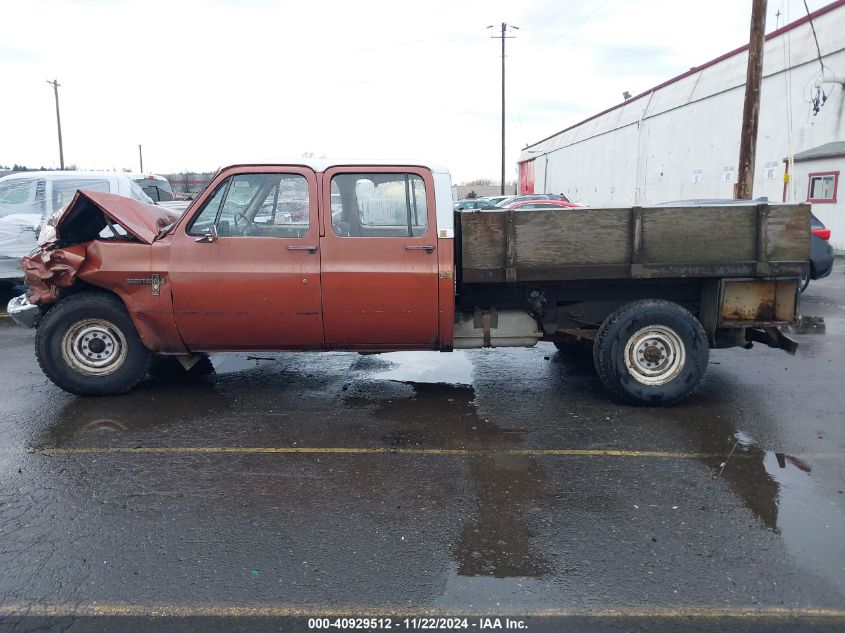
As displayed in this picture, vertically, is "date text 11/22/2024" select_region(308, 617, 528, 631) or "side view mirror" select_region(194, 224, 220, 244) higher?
"side view mirror" select_region(194, 224, 220, 244)

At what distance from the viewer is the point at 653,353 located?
18.8 feet

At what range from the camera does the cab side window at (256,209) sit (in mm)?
5547

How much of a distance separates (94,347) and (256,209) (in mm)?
1878

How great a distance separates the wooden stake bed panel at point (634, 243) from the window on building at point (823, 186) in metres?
15.4

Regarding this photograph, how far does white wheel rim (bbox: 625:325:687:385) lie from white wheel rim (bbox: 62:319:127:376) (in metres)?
4.33

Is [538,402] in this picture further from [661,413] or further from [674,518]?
[674,518]

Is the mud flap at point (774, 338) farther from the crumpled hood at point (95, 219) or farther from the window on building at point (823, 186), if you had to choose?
the window on building at point (823, 186)

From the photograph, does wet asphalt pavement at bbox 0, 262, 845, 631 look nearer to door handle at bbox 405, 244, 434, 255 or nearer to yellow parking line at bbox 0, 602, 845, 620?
yellow parking line at bbox 0, 602, 845, 620

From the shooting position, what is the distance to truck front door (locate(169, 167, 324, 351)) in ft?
18.0

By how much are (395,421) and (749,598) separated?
2.91m

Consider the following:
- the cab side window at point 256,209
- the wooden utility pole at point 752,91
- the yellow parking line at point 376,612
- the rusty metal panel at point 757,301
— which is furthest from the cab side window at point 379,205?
the wooden utility pole at point 752,91

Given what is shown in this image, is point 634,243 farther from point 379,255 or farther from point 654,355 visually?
point 379,255

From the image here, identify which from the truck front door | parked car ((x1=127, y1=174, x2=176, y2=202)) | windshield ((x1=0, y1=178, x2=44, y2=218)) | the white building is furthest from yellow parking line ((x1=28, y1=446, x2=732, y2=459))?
the white building

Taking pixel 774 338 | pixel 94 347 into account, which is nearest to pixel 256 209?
pixel 94 347
